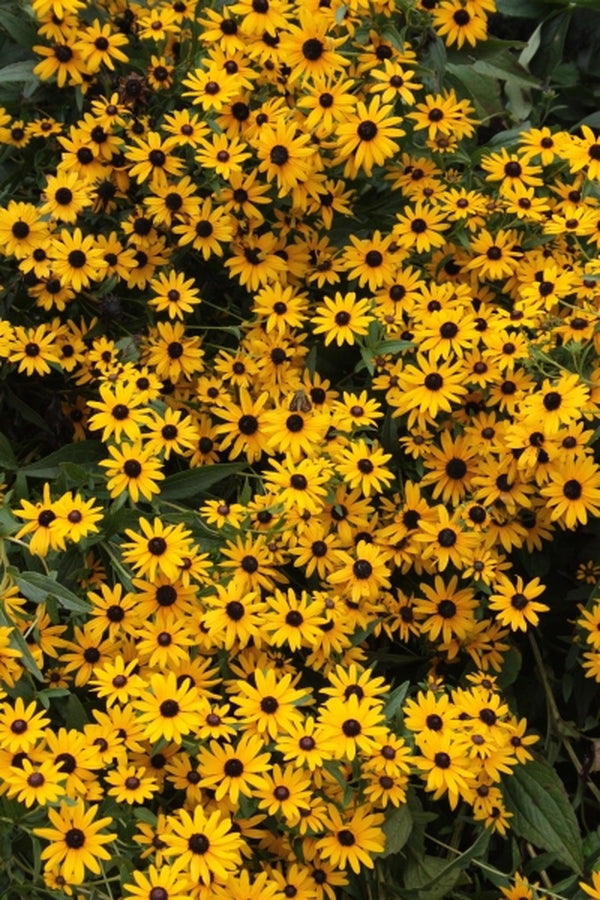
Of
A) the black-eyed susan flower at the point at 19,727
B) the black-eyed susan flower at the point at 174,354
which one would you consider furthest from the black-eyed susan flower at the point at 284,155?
the black-eyed susan flower at the point at 19,727

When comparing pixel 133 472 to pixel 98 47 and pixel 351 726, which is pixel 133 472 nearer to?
pixel 351 726

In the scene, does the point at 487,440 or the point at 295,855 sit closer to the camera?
the point at 295,855

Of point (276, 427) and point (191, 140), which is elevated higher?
point (191, 140)

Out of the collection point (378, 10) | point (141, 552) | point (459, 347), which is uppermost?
point (378, 10)

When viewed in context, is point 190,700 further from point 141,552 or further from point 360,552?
point 360,552

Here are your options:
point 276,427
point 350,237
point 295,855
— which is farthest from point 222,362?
point 295,855

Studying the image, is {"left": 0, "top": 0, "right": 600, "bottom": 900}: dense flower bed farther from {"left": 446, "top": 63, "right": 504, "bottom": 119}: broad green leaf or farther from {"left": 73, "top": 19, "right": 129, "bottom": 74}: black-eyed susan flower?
{"left": 446, "top": 63, "right": 504, "bottom": 119}: broad green leaf

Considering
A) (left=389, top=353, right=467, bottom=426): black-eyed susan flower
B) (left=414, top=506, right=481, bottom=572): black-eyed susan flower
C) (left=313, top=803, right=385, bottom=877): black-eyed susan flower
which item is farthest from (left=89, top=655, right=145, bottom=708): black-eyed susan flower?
(left=389, top=353, right=467, bottom=426): black-eyed susan flower
